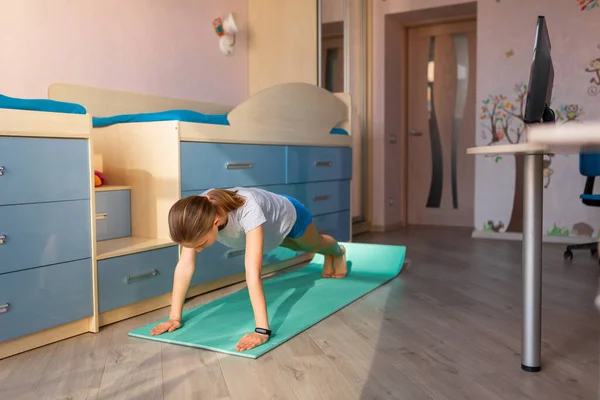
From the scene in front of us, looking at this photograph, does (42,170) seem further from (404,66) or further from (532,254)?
(404,66)

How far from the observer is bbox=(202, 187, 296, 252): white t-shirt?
1.87 metres

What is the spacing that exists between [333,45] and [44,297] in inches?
126

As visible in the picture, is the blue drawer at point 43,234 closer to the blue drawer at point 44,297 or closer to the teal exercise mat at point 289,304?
the blue drawer at point 44,297

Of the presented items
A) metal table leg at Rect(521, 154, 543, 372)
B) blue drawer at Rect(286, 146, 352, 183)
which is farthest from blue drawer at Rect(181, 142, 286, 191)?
metal table leg at Rect(521, 154, 543, 372)

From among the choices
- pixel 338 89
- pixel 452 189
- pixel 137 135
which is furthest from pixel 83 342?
pixel 452 189

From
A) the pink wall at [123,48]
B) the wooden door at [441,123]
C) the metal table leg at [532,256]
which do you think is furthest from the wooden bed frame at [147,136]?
the wooden door at [441,123]

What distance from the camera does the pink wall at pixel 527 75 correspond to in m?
3.84

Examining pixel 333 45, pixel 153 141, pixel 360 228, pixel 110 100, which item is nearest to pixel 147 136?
pixel 153 141

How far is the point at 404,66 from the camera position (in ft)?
16.5

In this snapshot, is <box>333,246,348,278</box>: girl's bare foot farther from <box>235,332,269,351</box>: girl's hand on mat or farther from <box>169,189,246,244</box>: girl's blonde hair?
<box>169,189,246,244</box>: girl's blonde hair

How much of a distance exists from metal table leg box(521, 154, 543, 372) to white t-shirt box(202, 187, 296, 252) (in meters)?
0.83

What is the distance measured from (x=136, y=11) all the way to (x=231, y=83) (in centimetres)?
95

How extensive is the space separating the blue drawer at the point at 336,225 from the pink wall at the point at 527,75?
1.25 meters

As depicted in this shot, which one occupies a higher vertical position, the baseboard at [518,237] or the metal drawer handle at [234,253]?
the metal drawer handle at [234,253]
